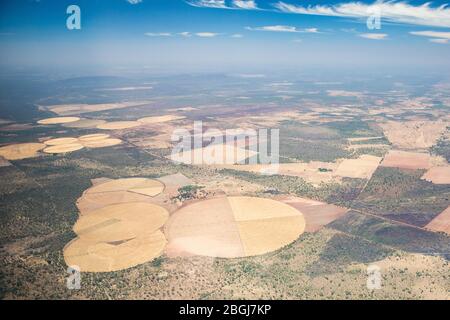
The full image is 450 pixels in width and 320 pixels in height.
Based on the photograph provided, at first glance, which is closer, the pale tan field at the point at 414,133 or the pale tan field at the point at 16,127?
the pale tan field at the point at 414,133

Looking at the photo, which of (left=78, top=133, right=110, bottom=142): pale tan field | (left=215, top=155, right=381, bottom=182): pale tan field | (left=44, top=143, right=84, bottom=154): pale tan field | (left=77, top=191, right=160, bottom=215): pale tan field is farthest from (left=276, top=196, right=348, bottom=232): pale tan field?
(left=78, top=133, right=110, bottom=142): pale tan field

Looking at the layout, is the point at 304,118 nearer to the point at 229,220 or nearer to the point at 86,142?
the point at 86,142

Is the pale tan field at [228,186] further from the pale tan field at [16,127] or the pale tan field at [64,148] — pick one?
the pale tan field at [16,127]

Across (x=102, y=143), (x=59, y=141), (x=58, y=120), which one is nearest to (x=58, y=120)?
(x=58, y=120)

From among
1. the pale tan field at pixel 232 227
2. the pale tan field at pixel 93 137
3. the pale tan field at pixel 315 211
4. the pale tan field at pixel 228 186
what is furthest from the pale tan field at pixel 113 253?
the pale tan field at pixel 93 137

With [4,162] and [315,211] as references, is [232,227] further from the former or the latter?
[4,162]
